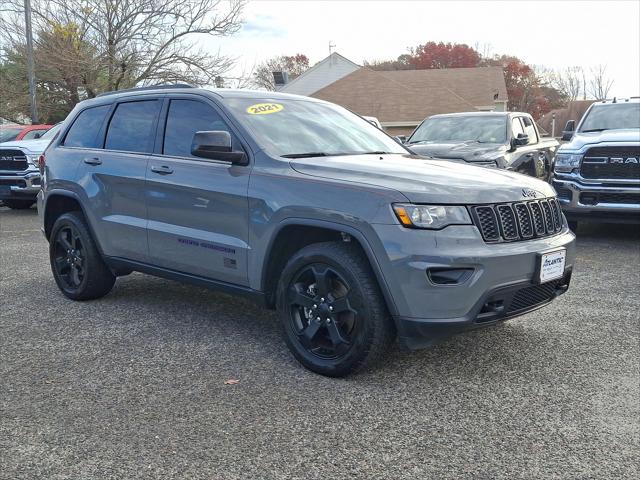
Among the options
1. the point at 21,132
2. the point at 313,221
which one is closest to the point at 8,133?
the point at 21,132

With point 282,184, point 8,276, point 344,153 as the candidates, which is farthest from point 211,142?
point 8,276

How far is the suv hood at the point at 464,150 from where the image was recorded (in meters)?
9.28

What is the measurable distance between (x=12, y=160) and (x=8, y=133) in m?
3.22

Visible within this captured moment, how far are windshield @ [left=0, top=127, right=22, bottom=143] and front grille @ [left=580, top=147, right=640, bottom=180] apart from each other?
483 inches

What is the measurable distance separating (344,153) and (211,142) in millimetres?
971

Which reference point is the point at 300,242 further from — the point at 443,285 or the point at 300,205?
the point at 443,285

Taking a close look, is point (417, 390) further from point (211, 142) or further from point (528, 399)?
point (211, 142)

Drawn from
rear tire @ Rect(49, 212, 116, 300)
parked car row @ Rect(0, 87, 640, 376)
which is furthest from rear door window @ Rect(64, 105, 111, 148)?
rear tire @ Rect(49, 212, 116, 300)

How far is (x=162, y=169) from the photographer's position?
16.3 ft

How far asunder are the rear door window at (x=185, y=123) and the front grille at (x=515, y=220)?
203cm

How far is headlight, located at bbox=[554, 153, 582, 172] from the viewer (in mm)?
8703

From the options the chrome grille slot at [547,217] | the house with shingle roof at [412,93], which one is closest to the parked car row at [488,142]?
the chrome grille slot at [547,217]

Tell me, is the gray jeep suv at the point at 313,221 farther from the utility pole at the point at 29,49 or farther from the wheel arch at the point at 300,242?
the utility pole at the point at 29,49

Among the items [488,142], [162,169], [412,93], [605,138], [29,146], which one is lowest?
[29,146]
